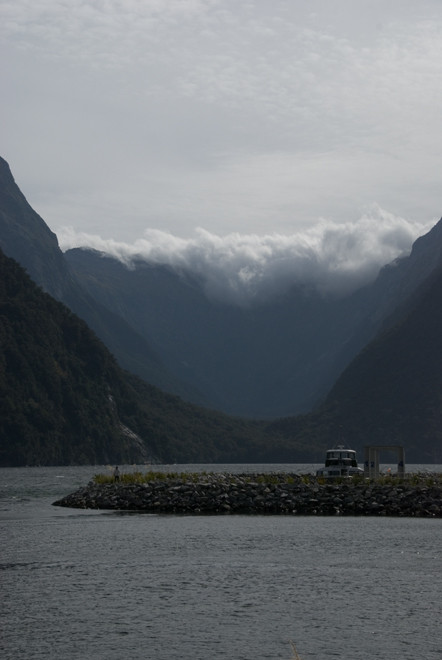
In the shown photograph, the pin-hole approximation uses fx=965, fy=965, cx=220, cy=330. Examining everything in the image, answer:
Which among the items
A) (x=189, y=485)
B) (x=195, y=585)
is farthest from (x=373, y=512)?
(x=195, y=585)

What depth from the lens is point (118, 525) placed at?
62.6 m

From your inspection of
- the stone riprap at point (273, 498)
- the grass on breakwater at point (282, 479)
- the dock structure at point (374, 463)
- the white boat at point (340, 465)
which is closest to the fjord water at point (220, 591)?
the stone riprap at point (273, 498)

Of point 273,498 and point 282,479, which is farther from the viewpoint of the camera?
point 282,479

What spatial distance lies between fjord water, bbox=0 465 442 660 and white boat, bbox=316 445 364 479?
109 feet

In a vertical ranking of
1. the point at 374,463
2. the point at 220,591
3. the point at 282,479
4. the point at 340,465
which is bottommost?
the point at 220,591

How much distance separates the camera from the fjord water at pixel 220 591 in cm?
2897

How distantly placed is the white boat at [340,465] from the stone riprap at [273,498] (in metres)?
12.4

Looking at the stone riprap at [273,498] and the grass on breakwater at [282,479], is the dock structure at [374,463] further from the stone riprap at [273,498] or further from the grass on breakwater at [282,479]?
the stone riprap at [273,498]

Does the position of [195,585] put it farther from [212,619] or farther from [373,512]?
[373,512]

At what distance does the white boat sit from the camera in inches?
3777

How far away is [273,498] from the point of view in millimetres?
75438

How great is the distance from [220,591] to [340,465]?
63.0 meters

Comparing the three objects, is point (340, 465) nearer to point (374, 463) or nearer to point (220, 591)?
point (374, 463)

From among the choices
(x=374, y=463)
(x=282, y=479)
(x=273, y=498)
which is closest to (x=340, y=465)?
(x=374, y=463)
